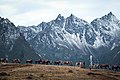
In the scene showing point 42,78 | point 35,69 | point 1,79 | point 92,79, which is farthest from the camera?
point 35,69

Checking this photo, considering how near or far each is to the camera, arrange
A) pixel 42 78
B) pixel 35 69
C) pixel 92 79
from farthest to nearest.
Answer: pixel 35 69, pixel 92 79, pixel 42 78

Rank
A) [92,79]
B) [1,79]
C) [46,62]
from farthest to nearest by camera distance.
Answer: [46,62] < [92,79] < [1,79]

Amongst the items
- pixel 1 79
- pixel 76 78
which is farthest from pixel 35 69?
pixel 1 79

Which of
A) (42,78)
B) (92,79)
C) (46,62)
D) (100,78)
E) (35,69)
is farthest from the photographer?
(46,62)

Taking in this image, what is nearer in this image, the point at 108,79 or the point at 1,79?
the point at 1,79

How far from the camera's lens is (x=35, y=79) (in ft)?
236

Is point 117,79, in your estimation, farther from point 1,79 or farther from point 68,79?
point 1,79

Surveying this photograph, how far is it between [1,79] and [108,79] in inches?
1260

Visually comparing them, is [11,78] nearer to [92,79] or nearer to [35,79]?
[35,79]

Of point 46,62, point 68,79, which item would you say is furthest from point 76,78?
point 46,62

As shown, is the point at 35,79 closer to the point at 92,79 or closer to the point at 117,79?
the point at 92,79

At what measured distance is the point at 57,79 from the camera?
74.5 meters

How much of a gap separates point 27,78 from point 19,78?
7.48 feet

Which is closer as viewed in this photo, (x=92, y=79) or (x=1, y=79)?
(x=1, y=79)
